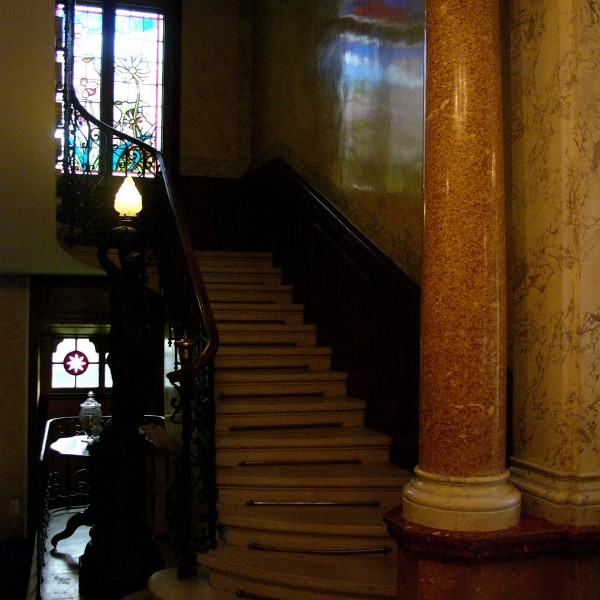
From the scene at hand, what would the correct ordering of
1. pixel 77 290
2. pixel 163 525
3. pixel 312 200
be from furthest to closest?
pixel 77 290 < pixel 312 200 < pixel 163 525

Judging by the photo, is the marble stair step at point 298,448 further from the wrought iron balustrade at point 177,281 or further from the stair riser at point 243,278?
the stair riser at point 243,278

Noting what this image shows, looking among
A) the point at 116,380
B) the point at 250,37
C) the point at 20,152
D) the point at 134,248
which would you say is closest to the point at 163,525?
the point at 116,380

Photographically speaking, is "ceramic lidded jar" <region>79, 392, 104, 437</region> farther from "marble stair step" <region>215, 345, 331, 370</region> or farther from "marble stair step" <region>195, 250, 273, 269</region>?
"marble stair step" <region>215, 345, 331, 370</region>

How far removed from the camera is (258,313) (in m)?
6.56

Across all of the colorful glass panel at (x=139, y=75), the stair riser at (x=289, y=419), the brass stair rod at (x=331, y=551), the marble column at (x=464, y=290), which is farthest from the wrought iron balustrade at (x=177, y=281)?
the marble column at (x=464, y=290)

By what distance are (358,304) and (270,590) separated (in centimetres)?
252

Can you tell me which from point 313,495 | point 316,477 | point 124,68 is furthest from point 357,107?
point 124,68

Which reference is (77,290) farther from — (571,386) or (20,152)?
(571,386)

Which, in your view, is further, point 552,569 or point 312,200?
point 312,200

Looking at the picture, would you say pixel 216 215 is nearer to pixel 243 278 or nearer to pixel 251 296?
pixel 243 278

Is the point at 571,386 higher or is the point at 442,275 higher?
the point at 442,275

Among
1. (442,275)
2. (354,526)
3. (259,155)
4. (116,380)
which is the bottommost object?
(354,526)

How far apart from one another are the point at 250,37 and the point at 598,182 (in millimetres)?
7999

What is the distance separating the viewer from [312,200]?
688cm
